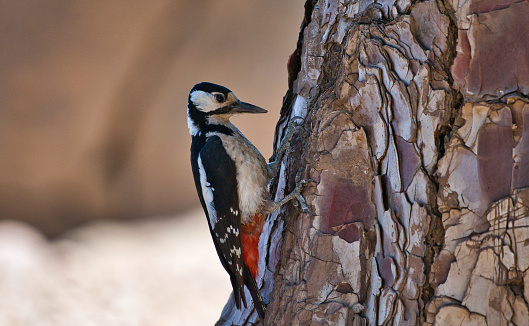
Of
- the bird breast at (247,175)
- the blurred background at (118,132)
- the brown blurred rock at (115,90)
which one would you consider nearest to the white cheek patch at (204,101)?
the bird breast at (247,175)

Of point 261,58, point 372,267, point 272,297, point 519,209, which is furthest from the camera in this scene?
point 261,58

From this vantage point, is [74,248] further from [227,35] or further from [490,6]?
[490,6]

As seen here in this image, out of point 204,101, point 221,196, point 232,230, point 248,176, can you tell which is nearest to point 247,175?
point 248,176

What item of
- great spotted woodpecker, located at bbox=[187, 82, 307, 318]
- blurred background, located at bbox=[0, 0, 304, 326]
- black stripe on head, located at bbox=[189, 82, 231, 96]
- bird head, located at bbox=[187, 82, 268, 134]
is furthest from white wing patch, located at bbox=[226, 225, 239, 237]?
blurred background, located at bbox=[0, 0, 304, 326]

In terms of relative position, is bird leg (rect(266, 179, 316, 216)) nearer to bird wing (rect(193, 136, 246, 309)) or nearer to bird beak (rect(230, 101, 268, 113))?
bird wing (rect(193, 136, 246, 309))

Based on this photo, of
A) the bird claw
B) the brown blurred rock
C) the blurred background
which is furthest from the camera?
the brown blurred rock

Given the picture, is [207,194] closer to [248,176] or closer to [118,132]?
[248,176]

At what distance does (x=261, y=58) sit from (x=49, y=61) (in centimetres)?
209

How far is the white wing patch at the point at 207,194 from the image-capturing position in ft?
8.24

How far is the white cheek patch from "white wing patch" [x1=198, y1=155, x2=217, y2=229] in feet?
0.94

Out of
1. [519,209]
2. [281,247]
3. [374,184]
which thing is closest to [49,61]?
[281,247]

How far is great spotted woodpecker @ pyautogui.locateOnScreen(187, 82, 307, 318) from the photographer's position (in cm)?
238

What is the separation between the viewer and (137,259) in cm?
488

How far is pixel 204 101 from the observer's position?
2.72m
